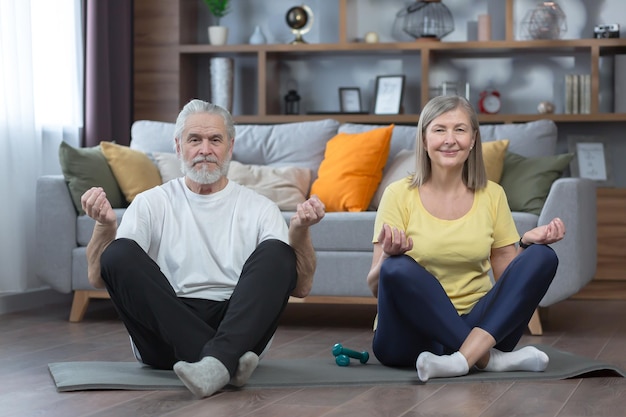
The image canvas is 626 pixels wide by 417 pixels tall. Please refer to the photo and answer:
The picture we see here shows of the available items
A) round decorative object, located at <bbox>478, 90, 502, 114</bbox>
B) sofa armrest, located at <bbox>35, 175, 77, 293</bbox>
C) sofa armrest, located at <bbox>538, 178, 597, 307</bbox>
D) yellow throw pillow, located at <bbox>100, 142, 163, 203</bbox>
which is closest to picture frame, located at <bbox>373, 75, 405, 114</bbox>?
round decorative object, located at <bbox>478, 90, 502, 114</bbox>

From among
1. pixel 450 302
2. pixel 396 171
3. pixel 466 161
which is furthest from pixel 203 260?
pixel 396 171

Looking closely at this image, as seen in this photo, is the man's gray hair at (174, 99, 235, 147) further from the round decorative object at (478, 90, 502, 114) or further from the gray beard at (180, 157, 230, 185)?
the round decorative object at (478, 90, 502, 114)

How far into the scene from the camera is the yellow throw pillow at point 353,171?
4.46 m

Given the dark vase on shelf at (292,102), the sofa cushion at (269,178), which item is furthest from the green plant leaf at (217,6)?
the sofa cushion at (269,178)

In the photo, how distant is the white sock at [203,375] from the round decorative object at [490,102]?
370cm

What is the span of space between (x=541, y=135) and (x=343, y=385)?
229cm

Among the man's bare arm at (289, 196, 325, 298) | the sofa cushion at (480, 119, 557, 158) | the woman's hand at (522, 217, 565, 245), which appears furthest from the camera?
the sofa cushion at (480, 119, 557, 158)

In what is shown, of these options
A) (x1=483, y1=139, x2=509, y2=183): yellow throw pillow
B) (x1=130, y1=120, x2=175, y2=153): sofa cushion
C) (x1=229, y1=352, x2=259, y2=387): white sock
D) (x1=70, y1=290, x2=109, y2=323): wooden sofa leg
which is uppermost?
(x1=130, y1=120, x2=175, y2=153): sofa cushion

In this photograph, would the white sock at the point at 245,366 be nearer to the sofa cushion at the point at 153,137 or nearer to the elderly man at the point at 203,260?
the elderly man at the point at 203,260

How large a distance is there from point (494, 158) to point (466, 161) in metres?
1.46

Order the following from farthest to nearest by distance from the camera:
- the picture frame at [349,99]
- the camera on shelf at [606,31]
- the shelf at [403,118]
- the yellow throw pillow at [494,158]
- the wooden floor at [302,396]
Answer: the picture frame at [349,99] < the camera on shelf at [606,31] < the shelf at [403,118] < the yellow throw pillow at [494,158] < the wooden floor at [302,396]

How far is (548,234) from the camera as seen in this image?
2727mm

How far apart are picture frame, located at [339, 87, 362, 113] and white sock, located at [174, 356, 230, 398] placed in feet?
12.2

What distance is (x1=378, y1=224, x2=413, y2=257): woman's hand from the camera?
2.62m
